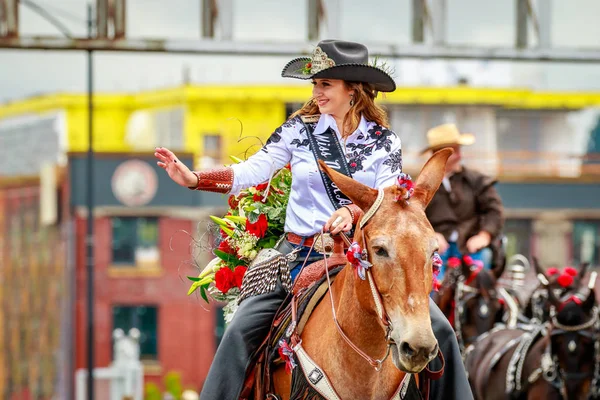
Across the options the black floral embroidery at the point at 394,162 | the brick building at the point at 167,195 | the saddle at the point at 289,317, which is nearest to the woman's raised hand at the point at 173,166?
the saddle at the point at 289,317

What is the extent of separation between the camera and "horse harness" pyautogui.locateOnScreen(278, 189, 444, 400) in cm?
638

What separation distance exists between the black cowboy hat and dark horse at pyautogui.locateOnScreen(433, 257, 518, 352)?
6027mm

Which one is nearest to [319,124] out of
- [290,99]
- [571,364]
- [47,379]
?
[571,364]

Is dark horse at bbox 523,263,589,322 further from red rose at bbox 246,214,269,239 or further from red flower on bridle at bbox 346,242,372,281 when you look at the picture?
red flower on bridle at bbox 346,242,372,281

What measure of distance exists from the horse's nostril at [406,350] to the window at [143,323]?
164 ft

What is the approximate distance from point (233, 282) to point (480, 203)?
518 centimetres

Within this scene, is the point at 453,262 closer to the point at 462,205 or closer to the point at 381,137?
the point at 462,205

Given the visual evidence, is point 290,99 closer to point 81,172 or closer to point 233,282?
point 81,172

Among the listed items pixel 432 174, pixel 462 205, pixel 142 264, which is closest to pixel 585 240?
pixel 142 264

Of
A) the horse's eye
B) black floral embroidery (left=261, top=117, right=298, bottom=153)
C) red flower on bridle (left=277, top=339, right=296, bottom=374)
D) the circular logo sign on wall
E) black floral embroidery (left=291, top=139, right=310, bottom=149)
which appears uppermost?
black floral embroidery (left=261, top=117, right=298, bottom=153)

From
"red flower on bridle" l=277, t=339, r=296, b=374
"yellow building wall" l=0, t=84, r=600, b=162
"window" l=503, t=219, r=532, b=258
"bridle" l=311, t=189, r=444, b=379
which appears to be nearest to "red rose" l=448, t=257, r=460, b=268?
"red flower on bridle" l=277, t=339, r=296, b=374

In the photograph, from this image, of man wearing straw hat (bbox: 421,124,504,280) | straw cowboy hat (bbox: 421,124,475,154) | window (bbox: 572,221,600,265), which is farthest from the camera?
window (bbox: 572,221,600,265)

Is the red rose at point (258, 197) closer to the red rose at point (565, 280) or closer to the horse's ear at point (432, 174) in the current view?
the horse's ear at point (432, 174)

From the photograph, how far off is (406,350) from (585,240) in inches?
2148
